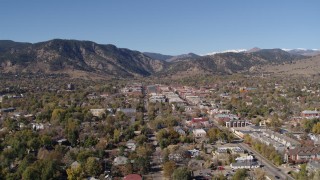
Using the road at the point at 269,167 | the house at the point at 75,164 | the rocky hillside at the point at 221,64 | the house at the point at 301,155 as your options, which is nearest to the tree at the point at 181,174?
the road at the point at 269,167

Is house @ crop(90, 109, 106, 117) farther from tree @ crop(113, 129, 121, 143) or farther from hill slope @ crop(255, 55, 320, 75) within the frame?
hill slope @ crop(255, 55, 320, 75)

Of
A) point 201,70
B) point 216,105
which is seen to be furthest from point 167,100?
point 201,70

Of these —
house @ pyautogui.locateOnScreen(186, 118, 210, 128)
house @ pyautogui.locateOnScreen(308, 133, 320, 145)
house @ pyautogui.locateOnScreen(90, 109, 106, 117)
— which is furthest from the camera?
house @ pyautogui.locateOnScreen(90, 109, 106, 117)

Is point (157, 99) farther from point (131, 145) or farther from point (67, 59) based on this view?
point (67, 59)

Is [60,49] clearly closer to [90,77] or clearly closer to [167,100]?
[90,77]

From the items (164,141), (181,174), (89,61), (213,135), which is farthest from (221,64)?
(181,174)

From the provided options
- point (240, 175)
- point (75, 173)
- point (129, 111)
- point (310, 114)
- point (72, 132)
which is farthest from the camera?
point (129, 111)

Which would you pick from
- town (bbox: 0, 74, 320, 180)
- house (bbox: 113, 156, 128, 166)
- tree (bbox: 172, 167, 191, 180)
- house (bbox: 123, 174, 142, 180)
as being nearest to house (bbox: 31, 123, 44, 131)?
town (bbox: 0, 74, 320, 180)
